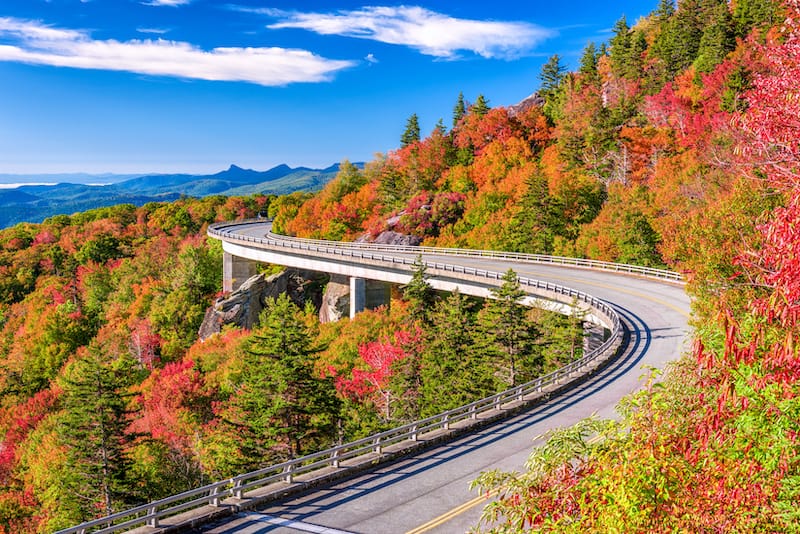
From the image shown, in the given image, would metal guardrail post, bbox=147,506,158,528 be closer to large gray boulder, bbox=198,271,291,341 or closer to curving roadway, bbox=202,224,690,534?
curving roadway, bbox=202,224,690,534

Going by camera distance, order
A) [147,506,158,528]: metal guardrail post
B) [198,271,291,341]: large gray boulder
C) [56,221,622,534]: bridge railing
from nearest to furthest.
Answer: [147,506,158,528]: metal guardrail post, [56,221,622,534]: bridge railing, [198,271,291,341]: large gray boulder

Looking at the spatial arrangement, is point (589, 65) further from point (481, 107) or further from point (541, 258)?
point (541, 258)

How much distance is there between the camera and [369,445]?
2502cm

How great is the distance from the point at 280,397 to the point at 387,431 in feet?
40.1

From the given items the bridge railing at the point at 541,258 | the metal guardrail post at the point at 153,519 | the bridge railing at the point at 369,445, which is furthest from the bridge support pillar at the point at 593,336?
the metal guardrail post at the point at 153,519

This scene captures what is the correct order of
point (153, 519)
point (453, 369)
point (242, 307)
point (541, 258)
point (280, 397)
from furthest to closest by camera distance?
point (242, 307) → point (541, 258) → point (453, 369) → point (280, 397) → point (153, 519)

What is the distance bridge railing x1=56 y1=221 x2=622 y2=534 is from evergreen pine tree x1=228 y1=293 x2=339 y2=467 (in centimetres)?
131

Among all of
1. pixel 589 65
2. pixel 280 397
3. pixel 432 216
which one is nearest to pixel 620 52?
pixel 589 65

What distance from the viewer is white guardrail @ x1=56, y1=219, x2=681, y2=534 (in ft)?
48.8

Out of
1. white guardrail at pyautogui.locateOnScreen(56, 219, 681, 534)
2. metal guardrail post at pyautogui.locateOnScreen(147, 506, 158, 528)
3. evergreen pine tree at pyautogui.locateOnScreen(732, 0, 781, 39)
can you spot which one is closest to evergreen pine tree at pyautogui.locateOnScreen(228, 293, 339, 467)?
white guardrail at pyautogui.locateOnScreen(56, 219, 681, 534)

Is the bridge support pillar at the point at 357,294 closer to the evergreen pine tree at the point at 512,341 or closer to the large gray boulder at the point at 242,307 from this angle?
the large gray boulder at the point at 242,307

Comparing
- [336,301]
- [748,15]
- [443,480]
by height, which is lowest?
[336,301]

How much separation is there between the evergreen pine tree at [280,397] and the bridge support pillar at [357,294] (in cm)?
3169

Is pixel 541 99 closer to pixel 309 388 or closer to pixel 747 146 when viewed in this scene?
pixel 309 388
